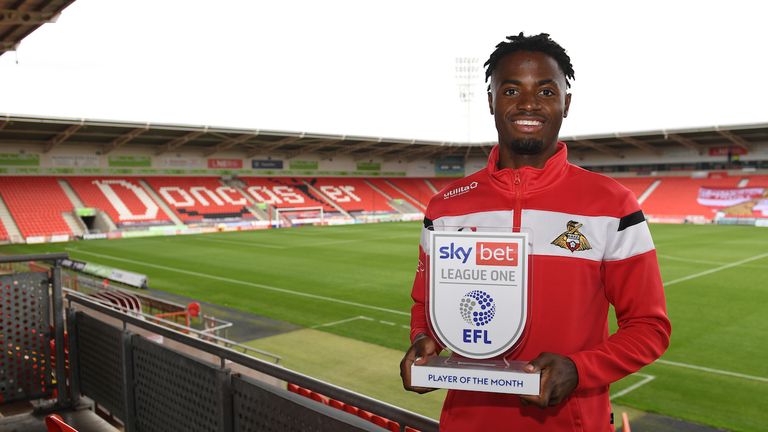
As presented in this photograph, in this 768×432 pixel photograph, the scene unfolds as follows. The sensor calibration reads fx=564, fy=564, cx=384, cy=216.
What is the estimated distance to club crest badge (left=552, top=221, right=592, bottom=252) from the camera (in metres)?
1.92

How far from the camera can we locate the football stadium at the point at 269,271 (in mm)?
4594

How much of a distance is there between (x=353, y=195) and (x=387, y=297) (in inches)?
1530

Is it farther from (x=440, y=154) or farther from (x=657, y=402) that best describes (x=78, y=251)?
(x=440, y=154)

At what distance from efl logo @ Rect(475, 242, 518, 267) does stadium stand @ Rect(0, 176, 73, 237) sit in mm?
39029

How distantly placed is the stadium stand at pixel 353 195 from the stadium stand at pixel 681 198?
78.1 ft

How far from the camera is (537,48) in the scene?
204 centimetres

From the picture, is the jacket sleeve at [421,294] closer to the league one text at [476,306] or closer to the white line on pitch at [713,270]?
the league one text at [476,306]

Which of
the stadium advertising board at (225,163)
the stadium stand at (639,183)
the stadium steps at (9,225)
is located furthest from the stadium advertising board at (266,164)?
the stadium stand at (639,183)

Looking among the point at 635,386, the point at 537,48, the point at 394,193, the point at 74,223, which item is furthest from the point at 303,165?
the point at 537,48

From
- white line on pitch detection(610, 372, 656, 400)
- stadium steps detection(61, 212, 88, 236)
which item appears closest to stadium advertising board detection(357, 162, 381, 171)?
stadium steps detection(61, 212, 88, 236)

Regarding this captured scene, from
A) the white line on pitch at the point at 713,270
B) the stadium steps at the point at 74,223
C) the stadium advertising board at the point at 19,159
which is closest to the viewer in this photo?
the white line on pitch at the point at 713,270

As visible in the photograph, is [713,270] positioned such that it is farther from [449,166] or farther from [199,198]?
[449,166]

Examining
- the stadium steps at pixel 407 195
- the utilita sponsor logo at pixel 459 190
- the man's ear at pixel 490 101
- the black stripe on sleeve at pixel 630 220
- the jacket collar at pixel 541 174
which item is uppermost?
the man's ear at pixel 490 101

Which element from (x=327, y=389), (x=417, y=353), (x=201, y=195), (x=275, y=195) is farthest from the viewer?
(x=275, y=195)
